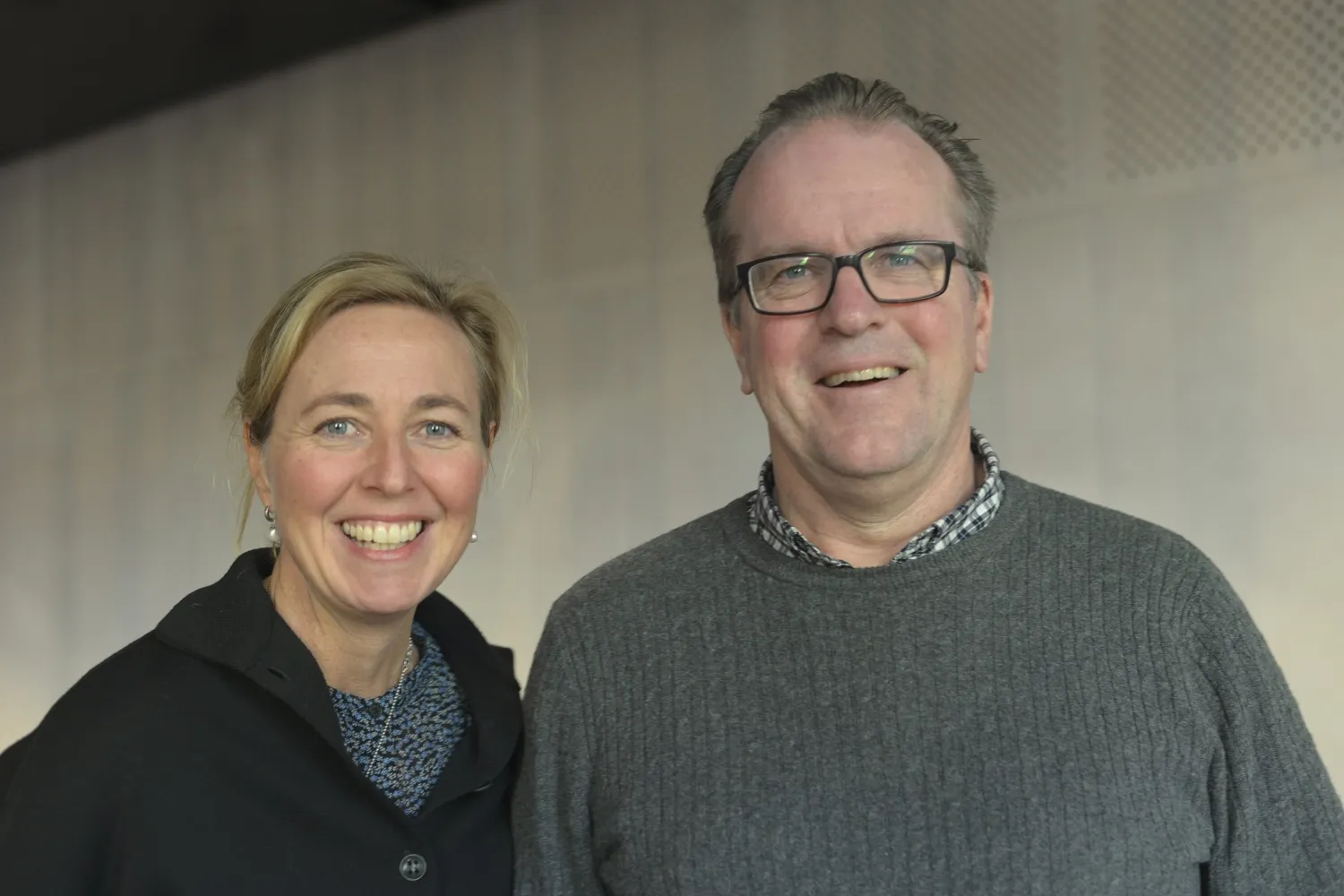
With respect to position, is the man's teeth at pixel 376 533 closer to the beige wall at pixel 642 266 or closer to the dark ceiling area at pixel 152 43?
the beige wall at pixel 642 266

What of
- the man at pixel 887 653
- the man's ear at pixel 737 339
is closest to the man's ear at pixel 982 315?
the man at pixel 887 653

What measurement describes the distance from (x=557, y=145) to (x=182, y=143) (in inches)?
87.7

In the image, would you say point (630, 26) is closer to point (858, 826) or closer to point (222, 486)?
point (222, 486)

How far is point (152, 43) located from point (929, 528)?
4592mm

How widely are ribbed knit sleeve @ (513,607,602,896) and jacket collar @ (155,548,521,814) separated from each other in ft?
0.48

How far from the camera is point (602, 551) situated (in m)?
4.56

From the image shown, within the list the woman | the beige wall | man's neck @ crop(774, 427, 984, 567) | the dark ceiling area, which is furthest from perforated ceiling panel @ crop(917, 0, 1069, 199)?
man's neck @ crop(774, 427, 984, 567)

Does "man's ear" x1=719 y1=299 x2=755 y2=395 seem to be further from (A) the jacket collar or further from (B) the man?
(A) the jacket collar

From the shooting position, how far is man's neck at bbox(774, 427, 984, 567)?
5.23 feet

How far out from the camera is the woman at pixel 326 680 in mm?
1560

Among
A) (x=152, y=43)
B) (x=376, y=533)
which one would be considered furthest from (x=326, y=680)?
(x=152, y=43)

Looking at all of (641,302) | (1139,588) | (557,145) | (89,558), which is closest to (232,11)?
(557,145)

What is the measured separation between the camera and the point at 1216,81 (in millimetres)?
3416

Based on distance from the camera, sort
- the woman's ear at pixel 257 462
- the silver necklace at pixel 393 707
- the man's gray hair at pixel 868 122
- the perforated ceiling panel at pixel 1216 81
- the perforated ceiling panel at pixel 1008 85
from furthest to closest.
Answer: the perforated ceiling panel at pixel 1008 85, the perforated ceiling panel at pixel 1216 81, the woman's ear at pixel 257 462, the silver necklace at pixel 393 707, the man's gray hair at pixel 868 122
